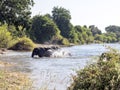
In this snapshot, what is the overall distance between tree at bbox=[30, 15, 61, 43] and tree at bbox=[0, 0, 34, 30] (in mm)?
67898

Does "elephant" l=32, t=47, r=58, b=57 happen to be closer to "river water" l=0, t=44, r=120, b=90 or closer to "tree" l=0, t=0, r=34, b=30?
"tree" l=0, t=0, r=34, b=30

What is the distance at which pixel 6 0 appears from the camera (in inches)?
2314

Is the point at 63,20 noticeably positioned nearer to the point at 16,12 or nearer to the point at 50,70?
the point at 16,12

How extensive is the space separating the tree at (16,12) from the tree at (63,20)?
3730 inches

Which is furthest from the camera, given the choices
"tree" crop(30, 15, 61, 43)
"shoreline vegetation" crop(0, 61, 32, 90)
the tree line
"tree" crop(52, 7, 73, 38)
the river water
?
"tree" crop(52, 7, 73, 38)

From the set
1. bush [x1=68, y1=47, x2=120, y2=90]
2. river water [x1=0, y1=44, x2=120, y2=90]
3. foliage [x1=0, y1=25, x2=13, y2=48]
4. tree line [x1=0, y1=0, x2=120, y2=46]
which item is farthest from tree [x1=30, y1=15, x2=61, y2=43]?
bush [x1=68, y1=47, x2=120, y2=90]

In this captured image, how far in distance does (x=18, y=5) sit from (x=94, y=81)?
162ft

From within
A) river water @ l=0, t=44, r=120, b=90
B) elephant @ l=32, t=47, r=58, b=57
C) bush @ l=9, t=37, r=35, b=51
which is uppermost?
bush @ l=9, t=37, r=35, b=51

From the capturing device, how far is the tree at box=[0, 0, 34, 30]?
5716cm

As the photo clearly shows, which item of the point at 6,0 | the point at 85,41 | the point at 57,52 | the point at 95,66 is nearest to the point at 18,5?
the point at 6,0

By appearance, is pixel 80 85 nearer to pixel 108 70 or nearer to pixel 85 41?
pixel 108 70

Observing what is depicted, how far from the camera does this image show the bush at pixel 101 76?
9.10 metres

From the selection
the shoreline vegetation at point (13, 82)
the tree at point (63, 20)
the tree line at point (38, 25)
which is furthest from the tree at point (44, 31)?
the shoreline vegetation at point (13, 82)

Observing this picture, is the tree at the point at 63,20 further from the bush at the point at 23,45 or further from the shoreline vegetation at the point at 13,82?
the shoreline vegetation at the point at 13,82
